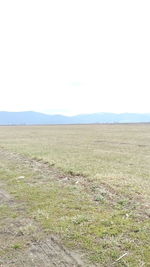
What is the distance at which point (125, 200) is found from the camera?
10.4 m

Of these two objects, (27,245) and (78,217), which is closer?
(27,245)

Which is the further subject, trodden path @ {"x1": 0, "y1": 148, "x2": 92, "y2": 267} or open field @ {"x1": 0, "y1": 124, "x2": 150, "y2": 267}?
open field @ {"x1": 0, "y1": 124, "x2": 150, "y2": 267}

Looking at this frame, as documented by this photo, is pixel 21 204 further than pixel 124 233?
Yes

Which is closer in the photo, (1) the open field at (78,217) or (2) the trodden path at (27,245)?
(2) the trodden path at (27,245)

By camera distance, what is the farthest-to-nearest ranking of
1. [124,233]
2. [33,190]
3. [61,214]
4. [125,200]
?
1. [33,190]
2. [125,200]
3. [61,214]
4. [124,233]

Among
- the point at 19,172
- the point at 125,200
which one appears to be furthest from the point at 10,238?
the point at 19,172

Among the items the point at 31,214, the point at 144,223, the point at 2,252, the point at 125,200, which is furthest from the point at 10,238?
the point at 125,200

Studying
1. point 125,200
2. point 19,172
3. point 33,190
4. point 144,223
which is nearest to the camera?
point 144,223

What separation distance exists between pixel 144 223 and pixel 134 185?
4.58m

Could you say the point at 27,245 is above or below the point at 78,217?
below

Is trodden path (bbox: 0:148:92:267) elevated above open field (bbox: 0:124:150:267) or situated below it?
below

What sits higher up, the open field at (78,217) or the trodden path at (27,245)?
the open field at (78,217)

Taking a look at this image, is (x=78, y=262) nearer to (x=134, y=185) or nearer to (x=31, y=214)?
(x=31, y=214)

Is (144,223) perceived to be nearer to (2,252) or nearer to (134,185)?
(2,252)
